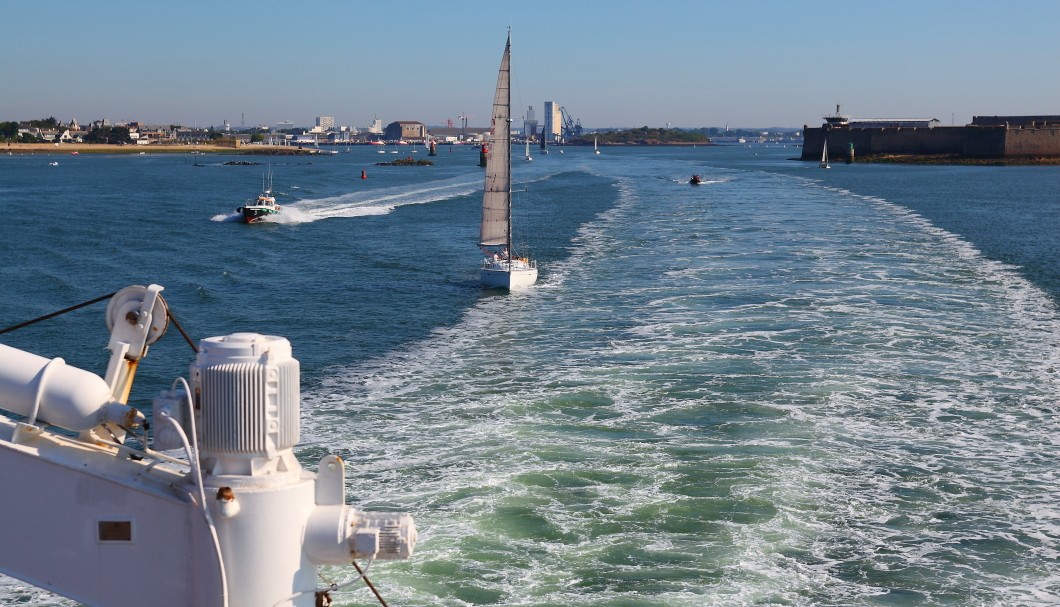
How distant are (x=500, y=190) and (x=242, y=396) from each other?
1727 inches

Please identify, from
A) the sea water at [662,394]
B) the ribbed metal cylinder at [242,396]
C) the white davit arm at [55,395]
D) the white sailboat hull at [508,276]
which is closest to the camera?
the ribbed metal cylinder at [242,396]

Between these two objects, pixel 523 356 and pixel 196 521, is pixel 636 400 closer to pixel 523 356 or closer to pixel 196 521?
pixel 523 356

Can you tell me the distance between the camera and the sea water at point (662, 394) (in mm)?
14977

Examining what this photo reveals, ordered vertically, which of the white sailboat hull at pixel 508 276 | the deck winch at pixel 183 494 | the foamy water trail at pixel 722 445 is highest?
the deck winch at pixel 183 494

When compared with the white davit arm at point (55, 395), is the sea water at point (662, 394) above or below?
below

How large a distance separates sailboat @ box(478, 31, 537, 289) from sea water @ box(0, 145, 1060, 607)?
227 cm

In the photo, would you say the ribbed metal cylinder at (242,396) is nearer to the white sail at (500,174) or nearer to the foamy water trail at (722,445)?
the foamy water trail at (722,445)

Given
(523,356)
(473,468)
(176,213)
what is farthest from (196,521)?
(176,213)

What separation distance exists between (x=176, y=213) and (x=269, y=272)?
37613 mm

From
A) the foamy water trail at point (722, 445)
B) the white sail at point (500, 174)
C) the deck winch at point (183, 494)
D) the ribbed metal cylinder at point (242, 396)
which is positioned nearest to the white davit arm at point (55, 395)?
the deck winch at point (183, 494)

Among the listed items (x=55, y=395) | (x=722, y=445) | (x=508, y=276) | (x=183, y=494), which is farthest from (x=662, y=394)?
(x=508, y=276)

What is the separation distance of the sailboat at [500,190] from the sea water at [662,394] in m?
2.27

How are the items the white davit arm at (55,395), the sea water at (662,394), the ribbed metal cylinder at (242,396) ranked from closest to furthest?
the ribbed metal cylinder at (242,396), the white davit arm at (55,395), the sea water at (662,394)

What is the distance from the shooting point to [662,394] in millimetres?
24625
